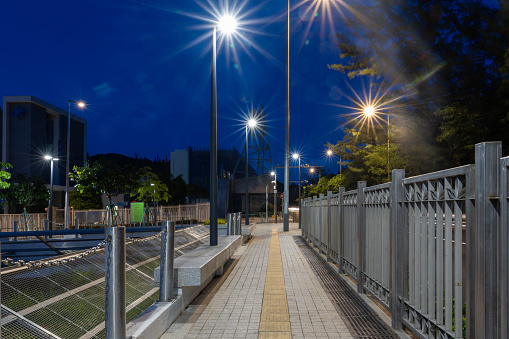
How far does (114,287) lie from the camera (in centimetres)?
405

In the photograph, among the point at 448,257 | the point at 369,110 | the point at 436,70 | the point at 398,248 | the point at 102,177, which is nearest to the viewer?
the point at 448,257

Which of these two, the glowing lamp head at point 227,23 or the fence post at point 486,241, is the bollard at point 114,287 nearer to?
the fence post at point 486,241

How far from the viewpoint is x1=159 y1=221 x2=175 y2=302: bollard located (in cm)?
602

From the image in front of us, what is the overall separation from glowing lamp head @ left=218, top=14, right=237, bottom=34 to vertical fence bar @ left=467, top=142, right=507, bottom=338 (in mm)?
9718

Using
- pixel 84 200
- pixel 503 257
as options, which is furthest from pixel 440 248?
pixel 84 200

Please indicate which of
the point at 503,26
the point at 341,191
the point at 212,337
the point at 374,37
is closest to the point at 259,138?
the point at 374,37

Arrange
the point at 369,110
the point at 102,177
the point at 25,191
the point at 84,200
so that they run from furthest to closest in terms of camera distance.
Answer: the point at 84,200 < the point at 25,191 < the point at 102,177 < the point at 369,110

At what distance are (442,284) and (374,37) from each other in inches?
918

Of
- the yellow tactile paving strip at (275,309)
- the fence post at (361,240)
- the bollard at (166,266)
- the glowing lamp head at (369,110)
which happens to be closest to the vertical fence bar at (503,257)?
the yellow tactile paving strip at (275,309)

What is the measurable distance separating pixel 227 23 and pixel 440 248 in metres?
9.63

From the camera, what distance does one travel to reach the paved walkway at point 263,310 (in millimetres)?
5500

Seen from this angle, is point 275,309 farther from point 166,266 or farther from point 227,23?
point 227,23

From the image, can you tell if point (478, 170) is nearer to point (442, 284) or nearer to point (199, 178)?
point (442, 284)

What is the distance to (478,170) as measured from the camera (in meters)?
3.32
